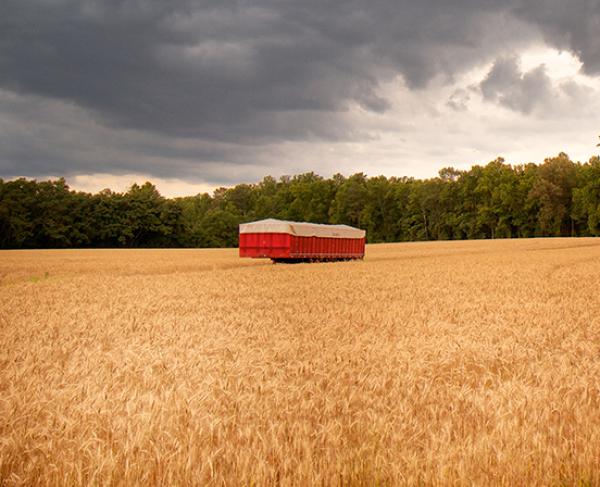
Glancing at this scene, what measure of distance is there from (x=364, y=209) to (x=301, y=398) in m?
126

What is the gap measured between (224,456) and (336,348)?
4382 millimetres

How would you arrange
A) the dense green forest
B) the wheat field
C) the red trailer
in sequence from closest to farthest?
the wheat field → the red trailer → the dense green forest

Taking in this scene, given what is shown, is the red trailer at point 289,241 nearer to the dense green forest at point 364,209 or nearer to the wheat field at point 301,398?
the wheat field at point 301,398

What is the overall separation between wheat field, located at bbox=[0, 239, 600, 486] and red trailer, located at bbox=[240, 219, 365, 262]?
24958mm

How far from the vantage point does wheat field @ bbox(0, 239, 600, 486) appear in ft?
13.3

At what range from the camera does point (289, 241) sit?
37.2 meters

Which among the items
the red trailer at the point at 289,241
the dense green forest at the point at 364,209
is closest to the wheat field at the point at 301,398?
the red trailer at the point at 289,241

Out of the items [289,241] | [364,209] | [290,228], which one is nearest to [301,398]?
[289,241]

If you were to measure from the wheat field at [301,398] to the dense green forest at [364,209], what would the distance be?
8118 centimetres

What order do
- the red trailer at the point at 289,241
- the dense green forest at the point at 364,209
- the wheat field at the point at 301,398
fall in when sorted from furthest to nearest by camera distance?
the dense green forest at the point at 364,209, the red trailer at the point at 289,241, the wheat field at the point at 301,398

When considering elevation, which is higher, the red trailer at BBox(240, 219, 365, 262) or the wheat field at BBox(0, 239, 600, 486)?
the red trailer at BBox(240, 219, 365, 262)

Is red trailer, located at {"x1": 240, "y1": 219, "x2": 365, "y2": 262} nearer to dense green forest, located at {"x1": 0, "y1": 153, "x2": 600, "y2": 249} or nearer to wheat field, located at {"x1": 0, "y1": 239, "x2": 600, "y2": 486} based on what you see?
wheat field, located at {"x1": 0, "y1": 239, "x2": 600, "y2": 486}

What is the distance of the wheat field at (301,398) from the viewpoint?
13.3 ft

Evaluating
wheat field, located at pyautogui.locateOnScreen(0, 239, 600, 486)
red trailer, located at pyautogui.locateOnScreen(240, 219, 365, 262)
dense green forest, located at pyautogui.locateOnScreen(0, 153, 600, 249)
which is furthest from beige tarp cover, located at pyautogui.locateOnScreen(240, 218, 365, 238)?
dense green forest, located at pyautogui.locateOnScreen(0, 153, 600, 249)
